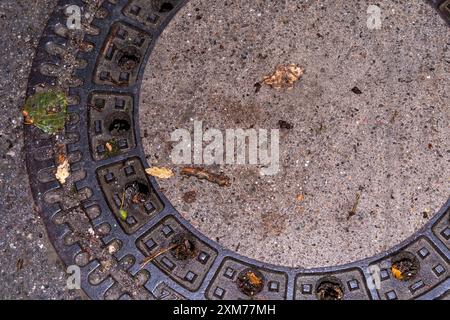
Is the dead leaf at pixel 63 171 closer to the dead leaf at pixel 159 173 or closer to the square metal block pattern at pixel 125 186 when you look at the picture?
the square metal block pattern at pixel 125 186

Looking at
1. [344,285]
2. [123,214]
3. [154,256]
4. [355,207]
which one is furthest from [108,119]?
[344,285]

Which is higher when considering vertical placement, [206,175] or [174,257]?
[206,175]

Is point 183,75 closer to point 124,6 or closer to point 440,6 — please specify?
point 124,6

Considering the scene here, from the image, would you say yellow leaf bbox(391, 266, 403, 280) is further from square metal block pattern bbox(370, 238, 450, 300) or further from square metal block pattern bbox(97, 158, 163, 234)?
square metal block pattern bbox(97, 158, 163, 234)

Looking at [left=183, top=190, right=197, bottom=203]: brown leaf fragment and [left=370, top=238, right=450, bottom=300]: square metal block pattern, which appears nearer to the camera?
[left=370, top=238, right=450, bottom=300]: square metal block pattern

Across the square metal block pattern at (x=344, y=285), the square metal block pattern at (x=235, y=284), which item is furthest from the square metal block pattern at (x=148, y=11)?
the square metal block pattern at (x=344, y=285)

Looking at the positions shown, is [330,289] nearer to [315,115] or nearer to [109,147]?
[315,115]

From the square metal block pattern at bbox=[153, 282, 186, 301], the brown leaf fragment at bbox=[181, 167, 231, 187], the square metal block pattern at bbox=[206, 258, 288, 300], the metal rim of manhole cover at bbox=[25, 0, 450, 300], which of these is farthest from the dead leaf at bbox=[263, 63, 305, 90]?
→ the square metal block pattern at bbox=[153, 282, 186, 301]
